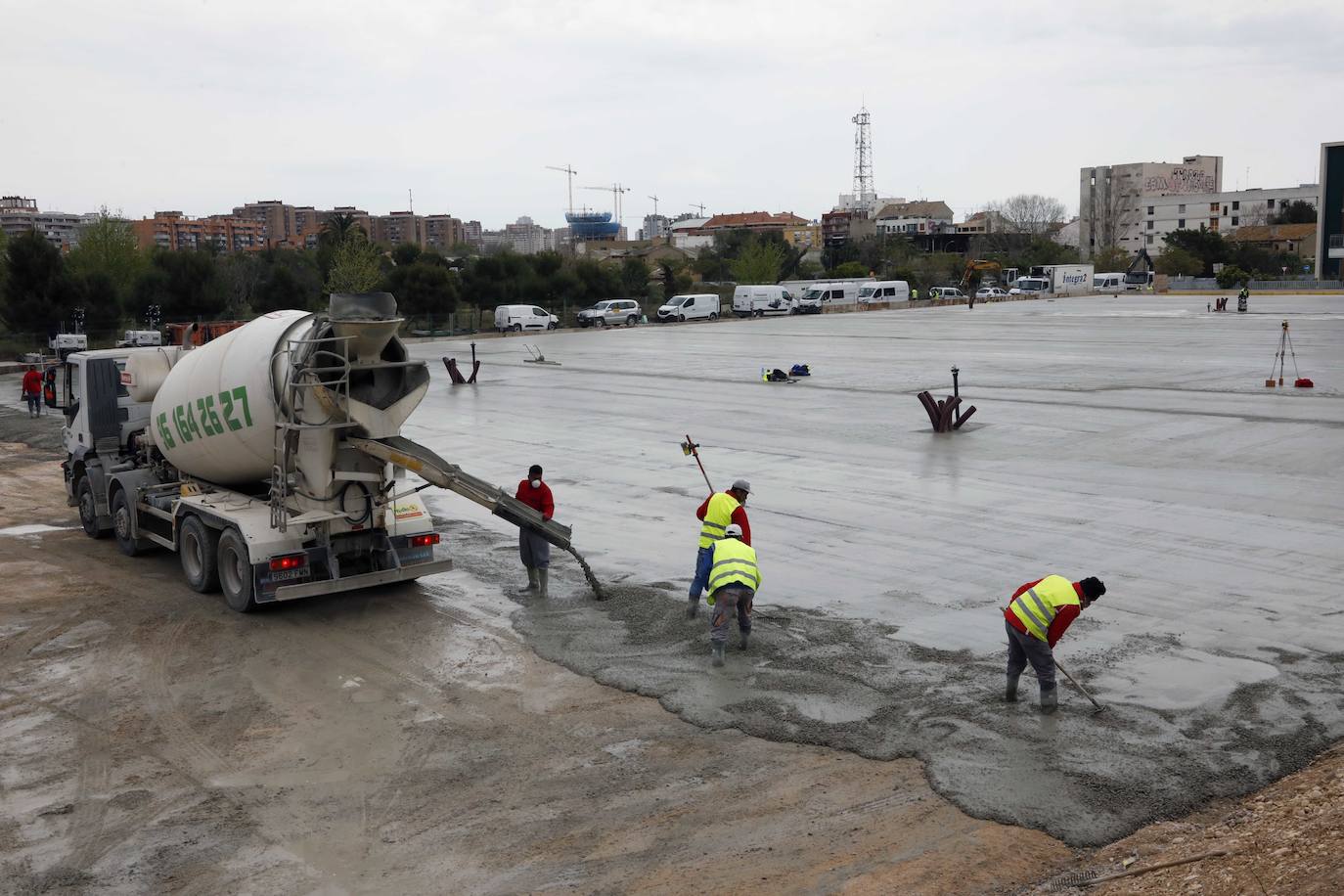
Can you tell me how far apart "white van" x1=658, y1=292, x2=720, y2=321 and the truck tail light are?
60804 mm

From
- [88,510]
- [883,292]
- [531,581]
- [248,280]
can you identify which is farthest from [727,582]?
[883,292]

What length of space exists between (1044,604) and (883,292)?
7991cm

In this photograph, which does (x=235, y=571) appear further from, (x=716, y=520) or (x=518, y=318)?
(x=518, y=318)

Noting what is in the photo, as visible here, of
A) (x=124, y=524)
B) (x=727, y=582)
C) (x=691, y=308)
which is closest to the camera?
(x=727, y=582)

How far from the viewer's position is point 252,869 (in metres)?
7.26

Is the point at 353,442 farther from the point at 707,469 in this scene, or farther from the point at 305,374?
the point at 707,469

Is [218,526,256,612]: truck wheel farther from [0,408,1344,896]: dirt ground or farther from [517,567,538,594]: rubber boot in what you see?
[517,567,538,594]: rubber boot

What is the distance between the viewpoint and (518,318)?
2598 inches

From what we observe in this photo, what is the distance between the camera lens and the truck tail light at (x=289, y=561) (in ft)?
40.2

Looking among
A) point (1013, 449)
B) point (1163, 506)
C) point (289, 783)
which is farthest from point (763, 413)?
point (289, 783)

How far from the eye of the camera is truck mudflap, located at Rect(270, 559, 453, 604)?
12.2m

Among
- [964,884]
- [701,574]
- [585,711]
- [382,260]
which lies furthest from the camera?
[382,260]

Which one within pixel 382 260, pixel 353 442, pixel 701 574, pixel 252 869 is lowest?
pixel 252 869

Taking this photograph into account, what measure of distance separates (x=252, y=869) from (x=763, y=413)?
21723mm
